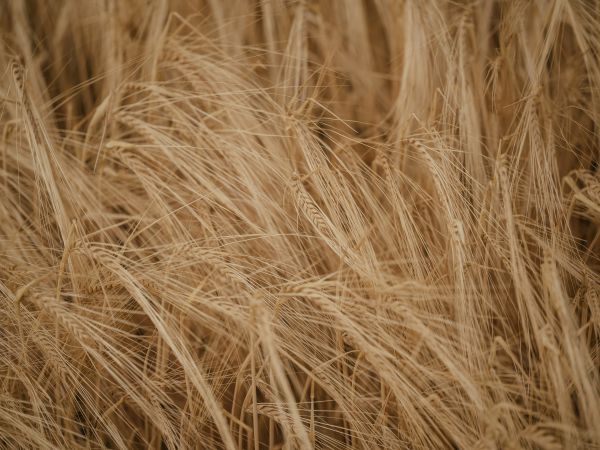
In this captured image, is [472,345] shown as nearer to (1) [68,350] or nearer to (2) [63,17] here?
(1) [68,350]

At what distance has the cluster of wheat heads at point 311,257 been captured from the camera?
86cm

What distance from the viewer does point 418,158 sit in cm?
113

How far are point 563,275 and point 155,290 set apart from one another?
32.3 inches

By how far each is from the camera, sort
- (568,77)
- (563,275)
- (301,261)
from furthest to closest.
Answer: (568,77)
(301,261)
(563,275)

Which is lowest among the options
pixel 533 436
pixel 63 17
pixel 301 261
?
pixel 533 436

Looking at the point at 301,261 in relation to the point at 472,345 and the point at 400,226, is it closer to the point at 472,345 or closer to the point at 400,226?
the point at 400,226

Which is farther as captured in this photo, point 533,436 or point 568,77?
point 568,77

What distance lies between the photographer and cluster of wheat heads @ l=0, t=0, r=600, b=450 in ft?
2.82

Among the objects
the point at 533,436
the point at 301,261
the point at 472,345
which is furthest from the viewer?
the point at 301,261

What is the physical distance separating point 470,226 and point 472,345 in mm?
245

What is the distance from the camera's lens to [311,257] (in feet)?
3.56

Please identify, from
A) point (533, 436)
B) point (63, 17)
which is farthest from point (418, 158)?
point (63, 17)

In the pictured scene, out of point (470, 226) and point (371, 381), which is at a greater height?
point (470, 226)

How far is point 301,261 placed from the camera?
1.10m
